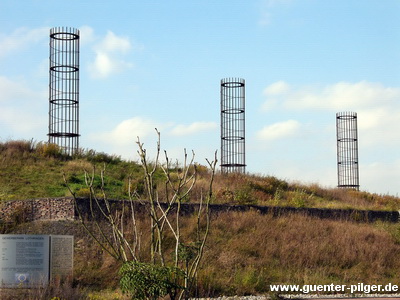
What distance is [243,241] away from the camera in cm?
2005

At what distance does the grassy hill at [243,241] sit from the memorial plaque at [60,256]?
0.55m

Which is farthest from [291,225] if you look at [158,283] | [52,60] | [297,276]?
[52,60]

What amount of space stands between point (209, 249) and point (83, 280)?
4038 millimetres

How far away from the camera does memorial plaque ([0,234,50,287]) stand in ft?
51.7

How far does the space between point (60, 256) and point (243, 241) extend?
6.15m

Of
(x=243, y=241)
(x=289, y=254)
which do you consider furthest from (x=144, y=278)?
(x=289, y=254)

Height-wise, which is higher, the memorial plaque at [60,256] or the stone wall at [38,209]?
the stone wall at [38,209]

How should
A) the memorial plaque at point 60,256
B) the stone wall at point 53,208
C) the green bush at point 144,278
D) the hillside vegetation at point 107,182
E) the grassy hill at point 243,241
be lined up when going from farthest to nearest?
the hillside vegetation at point 107,182 < the stone wall at point 53,208 < the grassy hill at point 243,241 < the memorial plaque at point 60,256 < the green bush at point 144,278

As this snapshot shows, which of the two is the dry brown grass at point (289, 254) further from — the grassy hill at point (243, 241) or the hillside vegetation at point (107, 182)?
the hillside vegetation at point (107, 182)

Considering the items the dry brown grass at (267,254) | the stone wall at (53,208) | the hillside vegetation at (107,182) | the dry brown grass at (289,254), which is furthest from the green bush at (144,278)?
the hillside vegetation at (107,182)

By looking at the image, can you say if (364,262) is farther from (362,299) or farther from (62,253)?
(62,253)

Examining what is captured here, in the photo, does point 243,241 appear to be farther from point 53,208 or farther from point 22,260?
point 22,260

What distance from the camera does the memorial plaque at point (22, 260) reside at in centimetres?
1577

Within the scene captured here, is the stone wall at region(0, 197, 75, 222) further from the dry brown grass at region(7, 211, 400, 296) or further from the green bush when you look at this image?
the green bush
